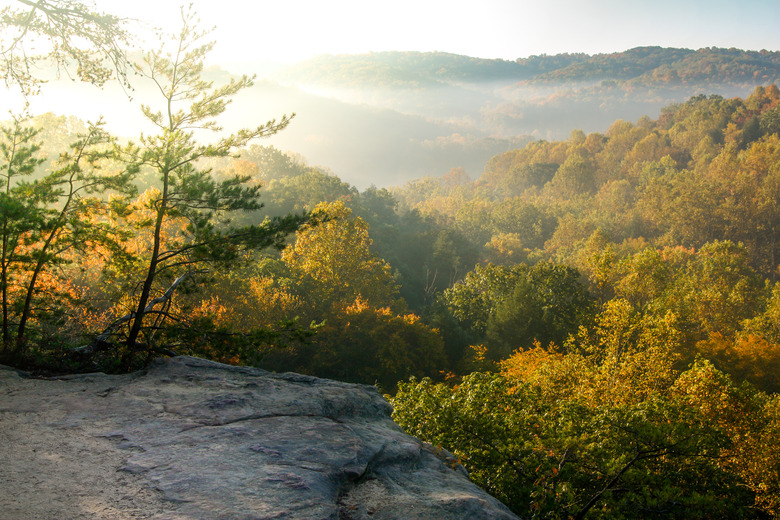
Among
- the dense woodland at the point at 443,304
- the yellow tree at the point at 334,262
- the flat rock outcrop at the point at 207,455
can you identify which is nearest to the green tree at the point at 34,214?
the dense woodland at the point at 443,304

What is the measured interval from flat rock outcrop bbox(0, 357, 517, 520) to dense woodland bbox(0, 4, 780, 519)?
196cm

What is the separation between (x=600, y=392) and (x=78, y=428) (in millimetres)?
21176

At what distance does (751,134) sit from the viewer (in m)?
101

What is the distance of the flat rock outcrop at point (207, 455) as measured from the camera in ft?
16.5

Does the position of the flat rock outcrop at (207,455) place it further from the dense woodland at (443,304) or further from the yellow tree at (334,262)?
the yellow tree at (334,262)

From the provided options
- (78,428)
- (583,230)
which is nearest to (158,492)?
(78,428)

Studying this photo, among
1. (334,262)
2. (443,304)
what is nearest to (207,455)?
(334,262)

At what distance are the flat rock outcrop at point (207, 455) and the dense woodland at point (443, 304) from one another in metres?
1.96

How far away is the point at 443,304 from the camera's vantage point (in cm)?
4441

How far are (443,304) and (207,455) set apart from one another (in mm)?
39157

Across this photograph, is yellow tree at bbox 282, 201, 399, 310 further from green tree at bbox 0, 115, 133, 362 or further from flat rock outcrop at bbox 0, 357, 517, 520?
flat rock outcrop at bbox 0, 357, 517, 520

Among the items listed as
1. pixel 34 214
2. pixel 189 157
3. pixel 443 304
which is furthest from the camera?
pixel 443 304

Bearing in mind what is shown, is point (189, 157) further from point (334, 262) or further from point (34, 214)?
point (334, 262)

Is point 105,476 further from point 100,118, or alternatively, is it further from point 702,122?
point 702,122
